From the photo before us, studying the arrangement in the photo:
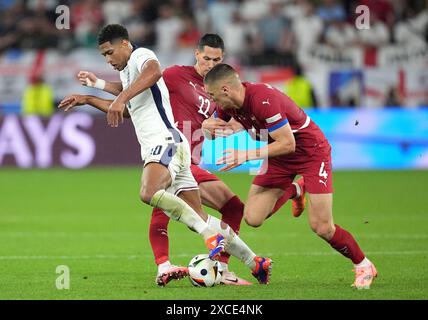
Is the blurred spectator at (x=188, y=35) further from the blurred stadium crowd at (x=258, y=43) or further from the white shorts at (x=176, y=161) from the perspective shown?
the white shorts at (x=176, y=161)

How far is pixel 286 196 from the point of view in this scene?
9.45m

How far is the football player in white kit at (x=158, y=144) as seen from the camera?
8289mm

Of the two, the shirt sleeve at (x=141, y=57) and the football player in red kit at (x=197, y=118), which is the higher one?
the shirt sleeve at (x=141, y=57)

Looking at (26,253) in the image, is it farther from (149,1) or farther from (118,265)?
(149,1)

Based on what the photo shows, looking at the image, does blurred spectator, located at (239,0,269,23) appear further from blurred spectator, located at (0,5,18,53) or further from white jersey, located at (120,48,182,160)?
white jersey, located at (120,48,182,160)

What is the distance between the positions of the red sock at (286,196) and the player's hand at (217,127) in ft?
3.06

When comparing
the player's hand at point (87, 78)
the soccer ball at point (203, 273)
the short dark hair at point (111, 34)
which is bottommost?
the soccer ball at point (203, 273)

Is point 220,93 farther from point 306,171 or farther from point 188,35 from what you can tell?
point 188,35

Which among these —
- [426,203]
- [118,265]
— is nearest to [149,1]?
[426,203]

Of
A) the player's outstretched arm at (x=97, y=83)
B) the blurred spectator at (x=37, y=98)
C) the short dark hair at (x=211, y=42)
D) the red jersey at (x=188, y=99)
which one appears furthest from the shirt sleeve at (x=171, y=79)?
the blurred spectator at (x=37, y=98)

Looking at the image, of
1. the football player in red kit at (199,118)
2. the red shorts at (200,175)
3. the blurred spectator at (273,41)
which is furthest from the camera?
the blurred spectator at (273,41)

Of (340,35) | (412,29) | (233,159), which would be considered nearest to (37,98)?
(340,35)

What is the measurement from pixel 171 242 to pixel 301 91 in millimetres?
9692

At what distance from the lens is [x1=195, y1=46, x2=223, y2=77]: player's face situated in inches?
370
